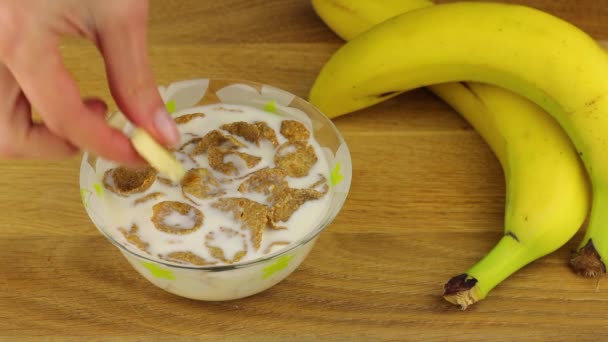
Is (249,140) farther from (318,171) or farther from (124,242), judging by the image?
(124,242)

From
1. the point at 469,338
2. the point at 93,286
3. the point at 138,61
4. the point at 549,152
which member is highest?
the point at 138,61

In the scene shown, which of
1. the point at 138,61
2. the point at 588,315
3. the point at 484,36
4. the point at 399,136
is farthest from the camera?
the point at 399,136

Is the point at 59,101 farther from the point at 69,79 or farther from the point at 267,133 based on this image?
the point at 267,133

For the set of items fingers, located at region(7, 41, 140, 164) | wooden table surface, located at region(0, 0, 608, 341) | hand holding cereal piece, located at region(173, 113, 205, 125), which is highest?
fingers, located at region(7, 41, 140, 164)

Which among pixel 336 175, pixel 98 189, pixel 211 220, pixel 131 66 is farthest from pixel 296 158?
pixel 131 66

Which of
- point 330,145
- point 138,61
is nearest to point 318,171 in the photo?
point 330,145

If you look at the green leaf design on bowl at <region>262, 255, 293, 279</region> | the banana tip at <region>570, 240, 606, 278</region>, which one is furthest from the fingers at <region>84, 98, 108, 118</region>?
the banana tip at <region>570, 240, 606, 278</region>

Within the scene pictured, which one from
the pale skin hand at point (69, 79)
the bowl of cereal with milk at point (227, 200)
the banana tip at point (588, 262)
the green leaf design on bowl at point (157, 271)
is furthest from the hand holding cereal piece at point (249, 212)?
the banana tip at point (588, 262)

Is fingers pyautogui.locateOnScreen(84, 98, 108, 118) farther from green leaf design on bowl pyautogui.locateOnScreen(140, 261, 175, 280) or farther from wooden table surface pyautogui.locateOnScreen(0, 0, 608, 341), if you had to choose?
wooden table surface pyautogui.locateOnScreen(0, 0, 608, 341)
